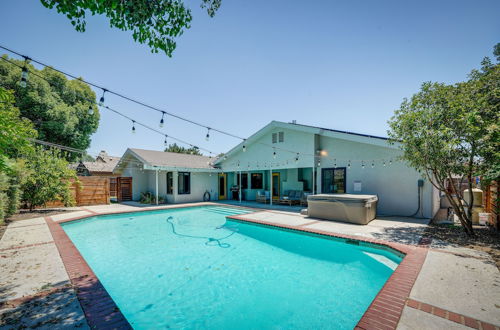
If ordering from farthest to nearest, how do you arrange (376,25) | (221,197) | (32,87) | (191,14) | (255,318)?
(221,197) → (32,87) → (376,25) → (191,14) → (255,318)

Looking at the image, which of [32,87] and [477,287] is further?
[32,87]

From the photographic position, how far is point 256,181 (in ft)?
55.7

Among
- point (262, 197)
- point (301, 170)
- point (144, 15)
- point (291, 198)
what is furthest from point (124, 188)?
point (144, 15)

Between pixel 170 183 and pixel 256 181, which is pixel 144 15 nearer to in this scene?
pixel 170 183

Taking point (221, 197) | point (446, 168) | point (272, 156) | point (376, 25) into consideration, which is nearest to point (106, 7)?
point (376, 25)

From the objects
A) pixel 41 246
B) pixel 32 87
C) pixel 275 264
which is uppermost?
pixel 32 87

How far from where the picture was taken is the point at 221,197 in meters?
17.7

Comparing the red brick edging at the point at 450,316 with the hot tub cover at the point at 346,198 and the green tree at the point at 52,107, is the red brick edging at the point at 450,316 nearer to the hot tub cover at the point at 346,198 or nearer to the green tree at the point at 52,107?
the hot tub cover at the point at 346,198

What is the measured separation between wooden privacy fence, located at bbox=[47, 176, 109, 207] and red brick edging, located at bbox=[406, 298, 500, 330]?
15885 mm

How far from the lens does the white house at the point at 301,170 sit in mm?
9719

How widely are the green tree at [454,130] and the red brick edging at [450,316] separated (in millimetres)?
4303

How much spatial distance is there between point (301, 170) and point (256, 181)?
3673mm

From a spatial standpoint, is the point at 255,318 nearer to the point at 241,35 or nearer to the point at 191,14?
the point at 191,14

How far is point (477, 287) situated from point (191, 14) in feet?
21.0
